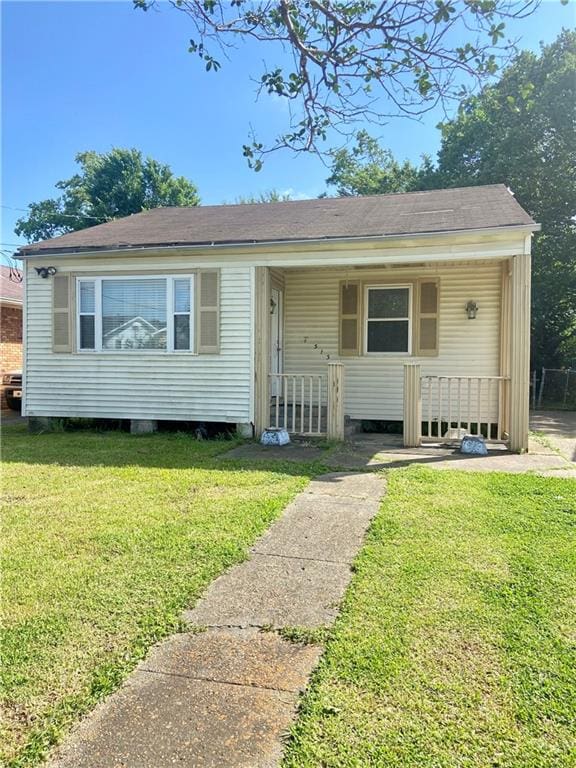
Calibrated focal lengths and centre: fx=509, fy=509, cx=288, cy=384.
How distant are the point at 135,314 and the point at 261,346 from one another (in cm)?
223

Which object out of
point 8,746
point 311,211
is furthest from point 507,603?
point 311,211

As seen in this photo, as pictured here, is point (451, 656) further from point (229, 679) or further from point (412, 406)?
point (412, 406)

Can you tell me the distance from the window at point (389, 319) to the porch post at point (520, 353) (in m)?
2.46

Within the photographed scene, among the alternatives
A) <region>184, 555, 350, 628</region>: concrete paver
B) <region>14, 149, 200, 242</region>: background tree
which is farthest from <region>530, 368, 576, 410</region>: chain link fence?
<region>14, 149, 200, 242</region>: background tree

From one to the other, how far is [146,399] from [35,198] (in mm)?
27026

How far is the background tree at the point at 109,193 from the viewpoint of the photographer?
1069 inches

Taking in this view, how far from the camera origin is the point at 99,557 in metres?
3.36

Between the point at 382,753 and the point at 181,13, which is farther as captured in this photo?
the point at 181,13

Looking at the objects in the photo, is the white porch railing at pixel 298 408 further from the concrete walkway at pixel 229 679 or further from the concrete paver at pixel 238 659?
the concrete paver at pixel 238 659

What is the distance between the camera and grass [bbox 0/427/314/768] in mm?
2072

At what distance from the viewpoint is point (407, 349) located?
9.17m

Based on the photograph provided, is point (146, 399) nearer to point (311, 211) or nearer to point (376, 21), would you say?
point (311, 211)

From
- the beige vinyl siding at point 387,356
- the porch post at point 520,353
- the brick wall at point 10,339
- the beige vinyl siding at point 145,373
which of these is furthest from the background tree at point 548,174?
the brick wall at point 10,339

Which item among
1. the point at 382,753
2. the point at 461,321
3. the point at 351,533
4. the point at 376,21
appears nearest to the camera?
the point at 382,753
